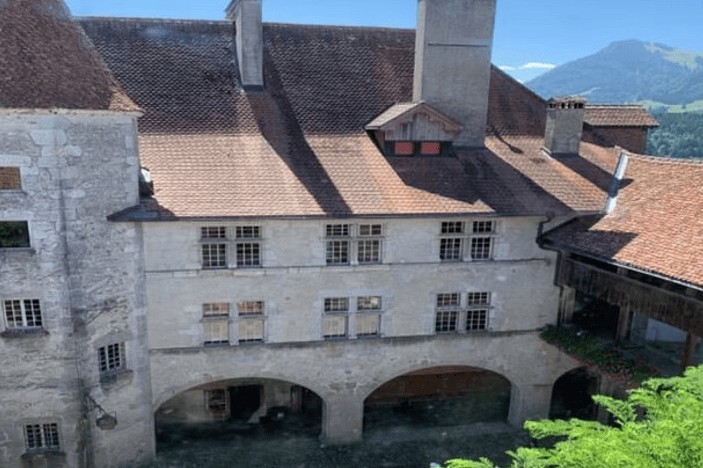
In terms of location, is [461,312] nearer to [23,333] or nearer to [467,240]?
[467,240]

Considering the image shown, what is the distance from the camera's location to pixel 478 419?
2245 cm

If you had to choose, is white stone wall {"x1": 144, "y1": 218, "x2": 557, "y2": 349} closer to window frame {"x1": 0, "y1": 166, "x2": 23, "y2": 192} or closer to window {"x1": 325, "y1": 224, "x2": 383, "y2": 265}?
window {"x1": 325, "y1": 224, "x2": 383, "y2": 265}

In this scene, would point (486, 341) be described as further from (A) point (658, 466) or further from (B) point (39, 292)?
(B) point (39, 292)

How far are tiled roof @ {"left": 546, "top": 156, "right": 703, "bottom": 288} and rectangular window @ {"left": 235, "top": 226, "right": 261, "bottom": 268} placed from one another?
9879 mm

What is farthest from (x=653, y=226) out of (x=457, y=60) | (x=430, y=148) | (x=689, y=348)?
(x=457, y=60)

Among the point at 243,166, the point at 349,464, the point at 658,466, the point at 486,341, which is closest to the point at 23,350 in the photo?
the point at 243,166

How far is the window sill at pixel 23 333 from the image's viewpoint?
16.5 meters

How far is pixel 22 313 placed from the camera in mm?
16641

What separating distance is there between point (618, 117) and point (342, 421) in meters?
17.6

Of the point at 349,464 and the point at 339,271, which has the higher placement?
the point at 339,271

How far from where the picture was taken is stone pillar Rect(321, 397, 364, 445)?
20.3 m

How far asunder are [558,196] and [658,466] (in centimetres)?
1390

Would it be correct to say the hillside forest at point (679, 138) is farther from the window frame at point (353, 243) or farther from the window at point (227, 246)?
the window at point (227, 246)

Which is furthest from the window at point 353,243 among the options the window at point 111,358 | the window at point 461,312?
the window at point 111,358
